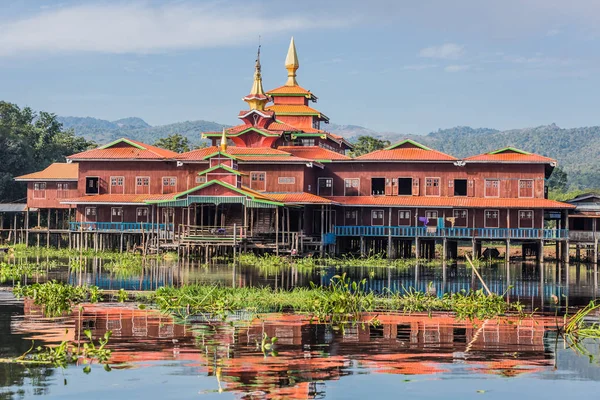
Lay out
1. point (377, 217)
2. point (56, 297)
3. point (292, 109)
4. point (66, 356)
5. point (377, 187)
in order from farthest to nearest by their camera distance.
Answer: point (292, 109) → point (377, 187) → point (377, 217) → point (56, 297) → point (66, 356)

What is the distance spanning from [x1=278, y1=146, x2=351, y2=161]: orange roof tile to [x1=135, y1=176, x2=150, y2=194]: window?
7920mm

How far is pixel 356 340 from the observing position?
20.8 m

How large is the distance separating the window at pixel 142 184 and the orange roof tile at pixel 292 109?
1002cm

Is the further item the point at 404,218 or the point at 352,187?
the point at 352,187

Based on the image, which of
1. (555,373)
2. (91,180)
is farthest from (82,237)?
(555,373)

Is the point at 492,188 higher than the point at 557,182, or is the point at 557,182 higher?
the point at 557,182

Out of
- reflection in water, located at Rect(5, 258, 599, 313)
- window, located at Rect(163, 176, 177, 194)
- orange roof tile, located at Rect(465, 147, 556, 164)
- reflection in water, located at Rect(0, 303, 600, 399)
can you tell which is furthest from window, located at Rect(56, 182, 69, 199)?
reflection in water, located at Rect(0, 303, 600, 399)

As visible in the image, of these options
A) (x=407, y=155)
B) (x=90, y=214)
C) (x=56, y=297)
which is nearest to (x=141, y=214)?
(x=90, y=214)

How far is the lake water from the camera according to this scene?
1595cm

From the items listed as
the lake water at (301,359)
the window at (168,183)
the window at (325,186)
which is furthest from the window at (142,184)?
the lake water at (301,359)

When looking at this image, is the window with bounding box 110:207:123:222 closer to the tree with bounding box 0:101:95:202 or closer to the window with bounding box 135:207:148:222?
the window with bounding box 135:207:148:222

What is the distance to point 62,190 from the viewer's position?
62.7 metres

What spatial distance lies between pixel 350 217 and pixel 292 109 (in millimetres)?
10365

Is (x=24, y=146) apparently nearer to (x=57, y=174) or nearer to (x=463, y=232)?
(x=57, y=174)
